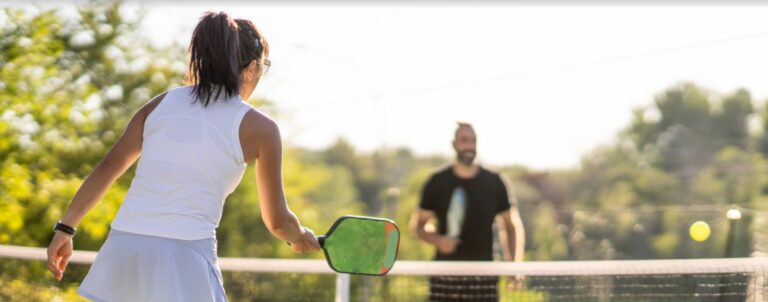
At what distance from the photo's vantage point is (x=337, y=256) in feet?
14.8

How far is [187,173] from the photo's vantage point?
4078mm

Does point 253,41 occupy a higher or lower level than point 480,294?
higher

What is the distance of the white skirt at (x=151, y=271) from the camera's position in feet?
13.1

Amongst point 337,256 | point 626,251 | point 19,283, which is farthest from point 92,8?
point 626,251

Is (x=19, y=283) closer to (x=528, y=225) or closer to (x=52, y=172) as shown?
(x=52, y=172)

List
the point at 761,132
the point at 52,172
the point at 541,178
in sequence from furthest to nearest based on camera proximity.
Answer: the point at 541,178 < the point at 761,132 < the point at 52,172

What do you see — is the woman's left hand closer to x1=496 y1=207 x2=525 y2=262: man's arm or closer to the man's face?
the man's face

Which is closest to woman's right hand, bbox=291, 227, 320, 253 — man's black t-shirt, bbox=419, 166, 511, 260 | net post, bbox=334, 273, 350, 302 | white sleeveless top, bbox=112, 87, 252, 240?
white sleeveless top, bbox=112, 87, 252, 240

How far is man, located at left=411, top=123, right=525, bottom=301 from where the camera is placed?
8.91 m

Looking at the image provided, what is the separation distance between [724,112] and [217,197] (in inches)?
3724

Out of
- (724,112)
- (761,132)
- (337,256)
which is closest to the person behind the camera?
(337,256)

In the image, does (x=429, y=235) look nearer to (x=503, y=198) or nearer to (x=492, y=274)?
(x=503, y=198)

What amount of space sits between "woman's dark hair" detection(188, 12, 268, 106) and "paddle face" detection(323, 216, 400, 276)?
2.05ft

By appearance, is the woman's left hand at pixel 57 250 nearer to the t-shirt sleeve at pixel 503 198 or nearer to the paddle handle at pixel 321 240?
the paddle handle at pixel 321 240
